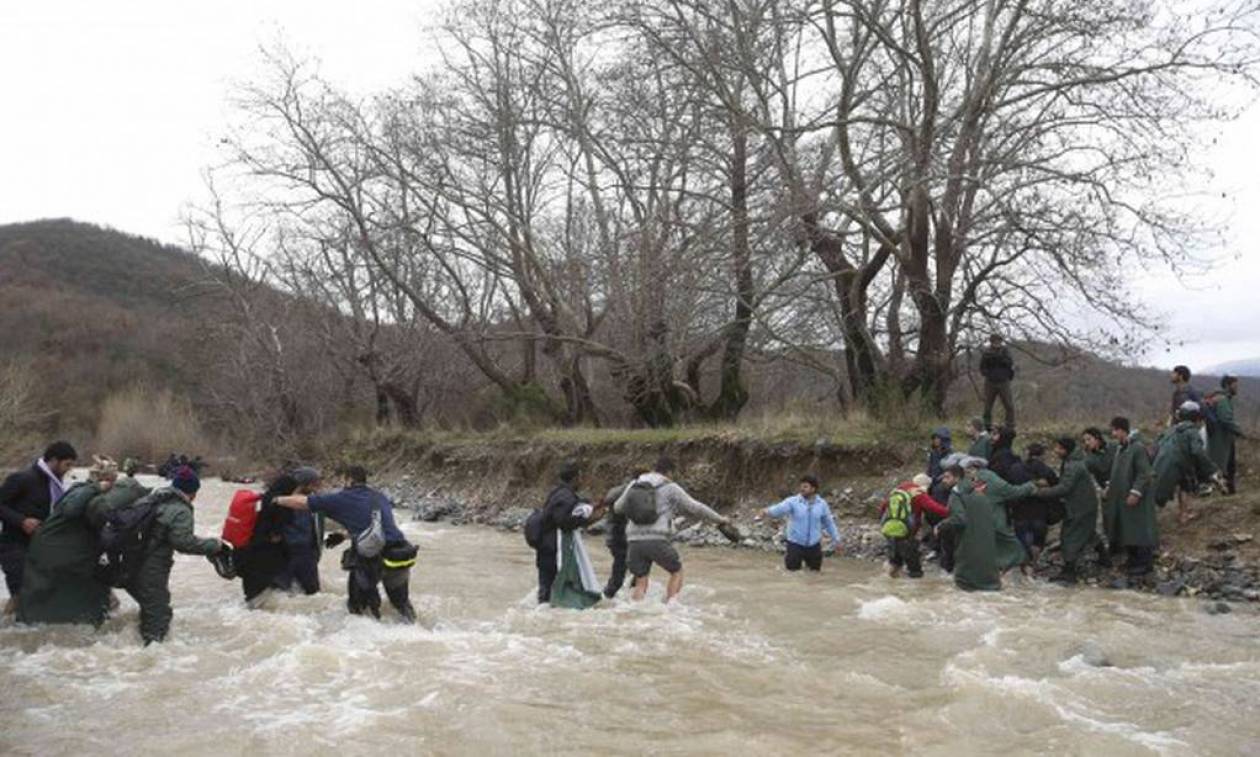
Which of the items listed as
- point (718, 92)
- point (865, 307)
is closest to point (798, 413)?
point (865, 307)

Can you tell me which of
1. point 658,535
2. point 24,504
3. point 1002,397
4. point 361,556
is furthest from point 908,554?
point 24,504

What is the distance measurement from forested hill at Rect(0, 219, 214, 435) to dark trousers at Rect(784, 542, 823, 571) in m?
43.2

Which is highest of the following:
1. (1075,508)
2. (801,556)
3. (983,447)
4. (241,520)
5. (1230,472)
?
(983,447)

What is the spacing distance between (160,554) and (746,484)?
469 inches

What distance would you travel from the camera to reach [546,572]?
10523 mm

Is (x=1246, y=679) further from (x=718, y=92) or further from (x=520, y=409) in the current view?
(x=520, y=409)

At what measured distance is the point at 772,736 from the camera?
6469 millimetres

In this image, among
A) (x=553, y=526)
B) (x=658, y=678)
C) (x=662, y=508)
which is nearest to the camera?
(x=658, y=678)

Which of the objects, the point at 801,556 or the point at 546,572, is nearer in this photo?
the point at 546,572

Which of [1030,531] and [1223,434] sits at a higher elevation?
[1223,434]

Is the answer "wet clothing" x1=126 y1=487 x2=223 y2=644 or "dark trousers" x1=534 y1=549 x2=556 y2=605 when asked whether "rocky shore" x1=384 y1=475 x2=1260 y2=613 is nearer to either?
"dark trousers" x1=534 y1=549 x2=556 y2=605

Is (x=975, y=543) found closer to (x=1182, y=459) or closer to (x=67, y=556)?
(x=1182, y=459)

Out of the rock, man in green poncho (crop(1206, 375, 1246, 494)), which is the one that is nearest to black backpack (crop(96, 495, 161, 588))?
the rock

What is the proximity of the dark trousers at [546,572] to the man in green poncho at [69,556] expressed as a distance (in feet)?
12.9
